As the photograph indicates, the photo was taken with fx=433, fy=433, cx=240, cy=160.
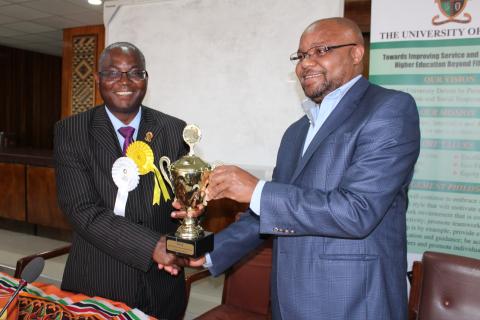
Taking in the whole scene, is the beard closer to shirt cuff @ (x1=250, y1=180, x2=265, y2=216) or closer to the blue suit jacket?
the blue suit jacket

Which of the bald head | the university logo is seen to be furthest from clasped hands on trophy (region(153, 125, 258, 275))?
the university logo

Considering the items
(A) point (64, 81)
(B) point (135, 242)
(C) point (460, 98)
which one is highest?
(A) point (64, 81)

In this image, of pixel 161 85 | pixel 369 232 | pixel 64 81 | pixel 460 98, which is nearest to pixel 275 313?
pixel 369 232

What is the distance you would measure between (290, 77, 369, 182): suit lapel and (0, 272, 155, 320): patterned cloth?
1.95 feet

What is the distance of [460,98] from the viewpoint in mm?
2523

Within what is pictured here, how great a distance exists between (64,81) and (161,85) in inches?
170

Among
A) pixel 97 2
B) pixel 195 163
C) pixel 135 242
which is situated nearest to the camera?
pixel 195 163

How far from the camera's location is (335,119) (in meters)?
1.22

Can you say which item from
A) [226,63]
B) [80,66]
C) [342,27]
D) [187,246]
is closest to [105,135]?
[187,246]

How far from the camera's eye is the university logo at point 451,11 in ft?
8.00

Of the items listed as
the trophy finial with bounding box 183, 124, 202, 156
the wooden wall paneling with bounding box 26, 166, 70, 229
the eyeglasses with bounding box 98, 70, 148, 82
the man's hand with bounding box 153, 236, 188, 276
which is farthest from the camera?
the wooden wall paneling with bounding box 26, 166, 70, 229

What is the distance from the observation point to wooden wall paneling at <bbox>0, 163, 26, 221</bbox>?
4.86 m

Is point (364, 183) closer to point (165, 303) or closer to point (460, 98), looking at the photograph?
point (165, 303)

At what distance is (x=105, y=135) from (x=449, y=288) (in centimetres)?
132
